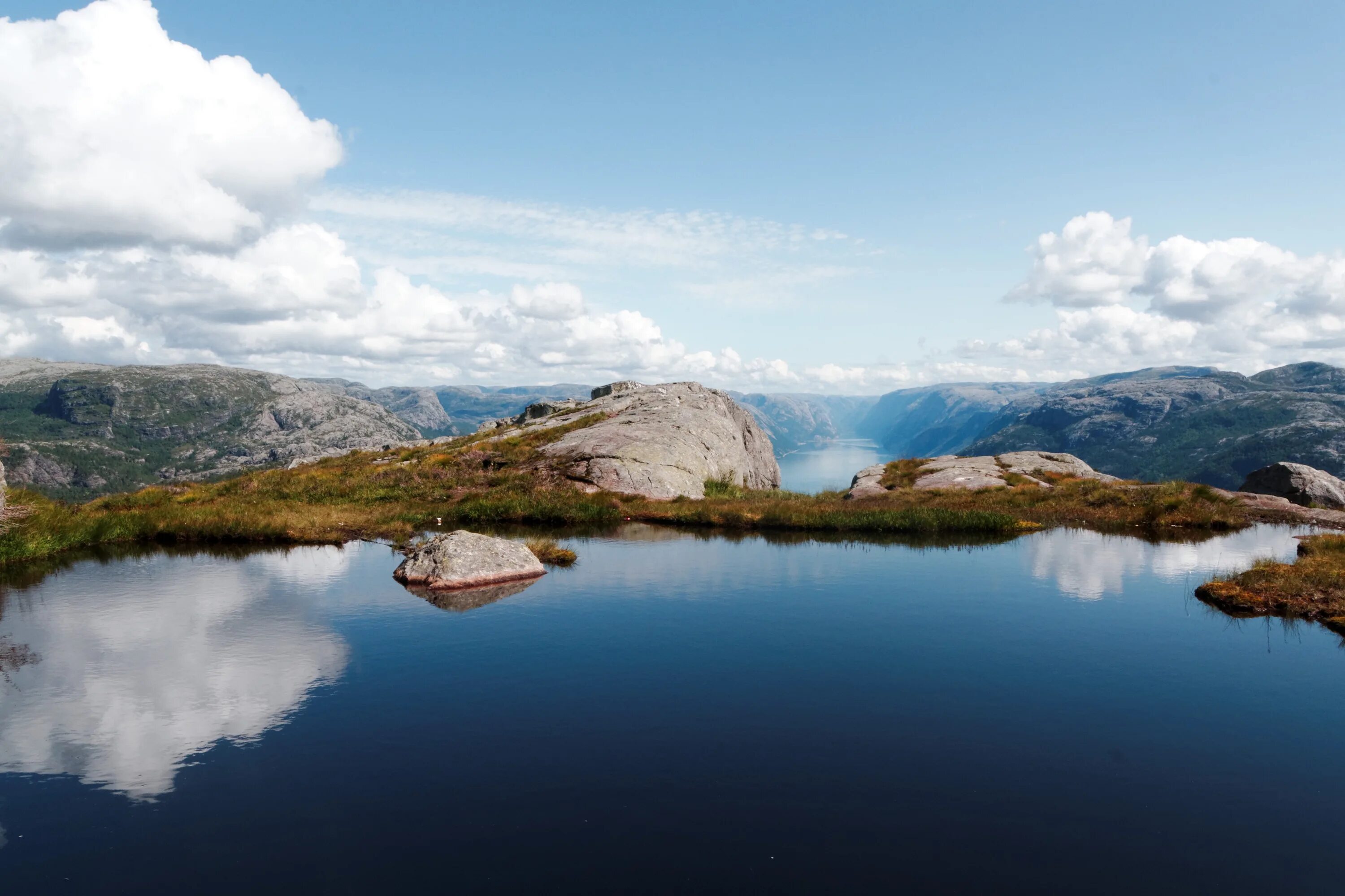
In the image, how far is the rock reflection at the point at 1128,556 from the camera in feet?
98.1

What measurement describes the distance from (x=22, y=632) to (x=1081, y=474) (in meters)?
70.9

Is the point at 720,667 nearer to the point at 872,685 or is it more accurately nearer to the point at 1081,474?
the point at 872,685

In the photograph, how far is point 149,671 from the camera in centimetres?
1912

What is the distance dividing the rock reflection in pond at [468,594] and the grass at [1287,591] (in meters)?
27.0

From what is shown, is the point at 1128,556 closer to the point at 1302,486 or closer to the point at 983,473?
the point at 983,473

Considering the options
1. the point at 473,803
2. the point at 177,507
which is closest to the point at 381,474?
the point at 177,507

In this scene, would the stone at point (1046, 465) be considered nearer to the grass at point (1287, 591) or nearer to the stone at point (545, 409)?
the grass at point (1287, 591)

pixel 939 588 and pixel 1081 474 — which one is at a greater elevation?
pixel 1081 474

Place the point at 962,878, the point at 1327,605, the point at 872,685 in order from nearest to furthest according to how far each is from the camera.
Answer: the point at 962,878
the point at 872,685
the point at 1327,605

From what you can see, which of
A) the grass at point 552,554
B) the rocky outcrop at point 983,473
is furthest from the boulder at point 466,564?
the rocky outcrop at point 983,473

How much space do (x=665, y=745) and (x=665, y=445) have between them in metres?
43.6

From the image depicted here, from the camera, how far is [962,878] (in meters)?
11.0

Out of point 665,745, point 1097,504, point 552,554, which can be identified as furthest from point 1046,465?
point 665,745

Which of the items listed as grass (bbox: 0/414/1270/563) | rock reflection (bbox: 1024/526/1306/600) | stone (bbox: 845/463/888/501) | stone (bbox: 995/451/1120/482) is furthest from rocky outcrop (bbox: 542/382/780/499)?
rock reflection (bbox: 1024/526/1306/600)
